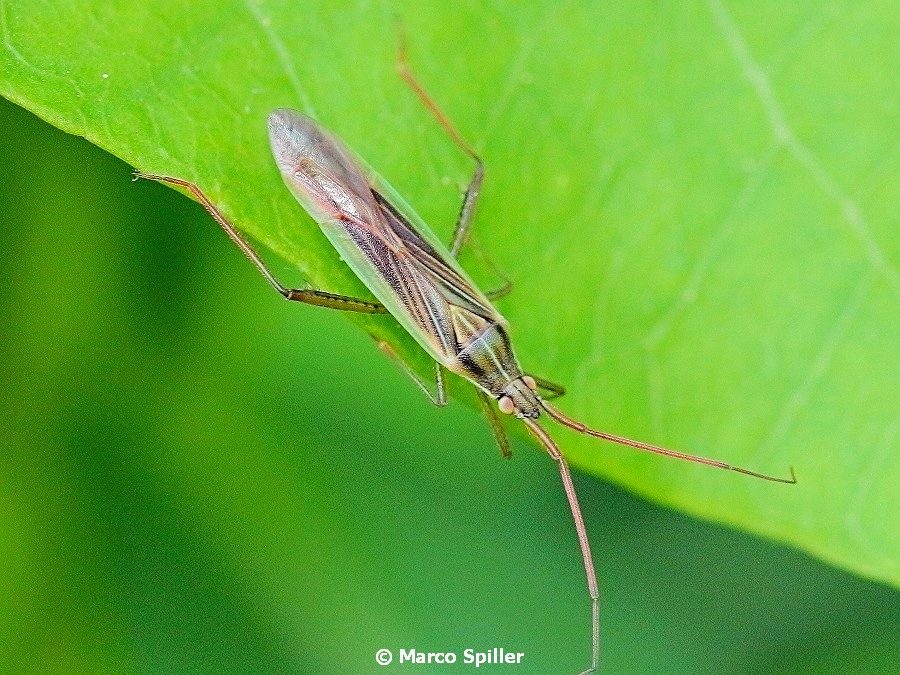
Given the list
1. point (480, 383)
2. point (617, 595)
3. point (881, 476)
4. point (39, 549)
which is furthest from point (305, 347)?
point (881, 476)

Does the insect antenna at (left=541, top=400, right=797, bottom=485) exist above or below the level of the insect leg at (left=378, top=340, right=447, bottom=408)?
below

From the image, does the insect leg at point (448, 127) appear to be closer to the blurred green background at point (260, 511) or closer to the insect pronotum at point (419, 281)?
the insect pronotum at point (419, 281)

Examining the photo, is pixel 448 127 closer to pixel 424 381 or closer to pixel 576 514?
pixel 424 381

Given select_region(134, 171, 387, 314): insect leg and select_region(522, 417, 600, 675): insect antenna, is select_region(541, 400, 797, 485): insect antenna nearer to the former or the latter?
select_region(522, 417, 600, 675): insect antenna

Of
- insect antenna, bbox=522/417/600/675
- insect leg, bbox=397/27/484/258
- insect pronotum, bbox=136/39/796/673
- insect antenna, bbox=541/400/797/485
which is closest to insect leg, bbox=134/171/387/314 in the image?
insect pronotum, bbox=136/39/796/673

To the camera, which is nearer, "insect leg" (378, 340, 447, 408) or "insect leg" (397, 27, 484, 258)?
"insect leg" (397, 27, 484, 258)

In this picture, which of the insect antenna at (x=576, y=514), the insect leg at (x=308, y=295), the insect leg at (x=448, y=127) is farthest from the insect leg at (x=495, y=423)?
the insect leg at (x=448, y=127)

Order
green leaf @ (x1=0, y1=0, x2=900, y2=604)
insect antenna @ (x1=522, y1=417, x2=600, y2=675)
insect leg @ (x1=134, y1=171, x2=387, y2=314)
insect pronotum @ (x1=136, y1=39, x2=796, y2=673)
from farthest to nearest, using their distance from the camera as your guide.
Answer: insect antenna @ (x1=522, y1=417, x2=600, y2=675) → insect leg @ (x1=134, y1=171, x2=387, y2=314) → insect pronotum @ (x1=136, y1=39, x2=796, y2=673) → green leaf @ (x1=0, y1=0, x2=900, y2=604)
